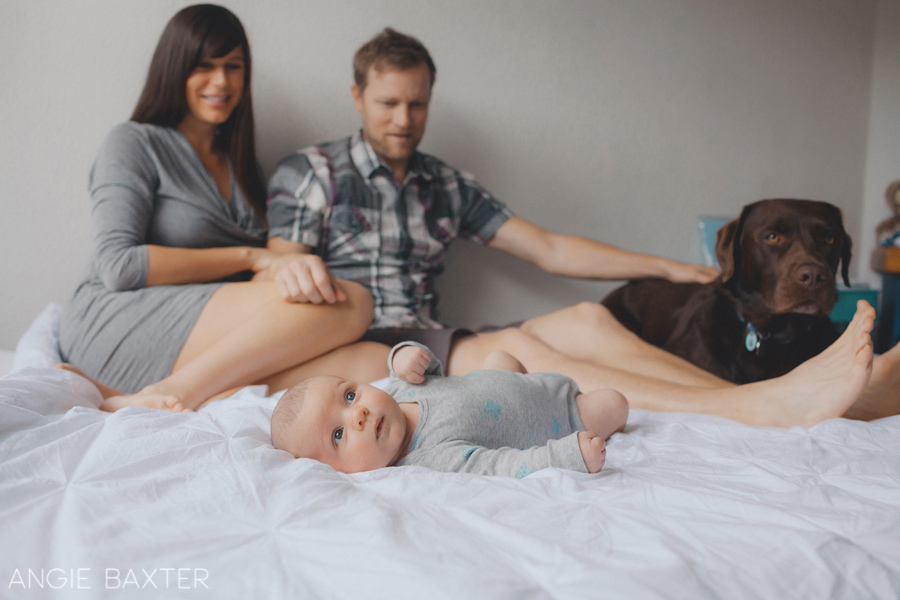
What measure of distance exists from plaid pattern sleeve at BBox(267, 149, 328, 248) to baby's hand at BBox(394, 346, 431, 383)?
0.65 m

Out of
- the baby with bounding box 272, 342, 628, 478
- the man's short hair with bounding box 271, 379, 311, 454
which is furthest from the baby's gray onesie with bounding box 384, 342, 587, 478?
the man's short hair with bounding box 271, 379, 311, 454

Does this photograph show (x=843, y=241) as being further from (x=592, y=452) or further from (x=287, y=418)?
(x=287, y=418)

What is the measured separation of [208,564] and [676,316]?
1373mm

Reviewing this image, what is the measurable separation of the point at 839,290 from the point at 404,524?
2306mm

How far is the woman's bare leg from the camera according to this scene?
1.08 meters

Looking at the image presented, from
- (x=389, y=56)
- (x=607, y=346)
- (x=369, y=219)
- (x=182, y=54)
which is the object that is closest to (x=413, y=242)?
(x=369, y=219)

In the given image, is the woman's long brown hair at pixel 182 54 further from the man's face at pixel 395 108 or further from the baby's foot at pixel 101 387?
the baby's foot at pixel 101 387

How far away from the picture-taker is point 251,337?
1.12 m

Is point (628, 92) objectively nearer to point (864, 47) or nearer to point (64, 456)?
point (864, 47)

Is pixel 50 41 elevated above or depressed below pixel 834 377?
above

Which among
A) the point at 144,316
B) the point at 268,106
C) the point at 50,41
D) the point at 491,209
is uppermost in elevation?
the point at 50,41

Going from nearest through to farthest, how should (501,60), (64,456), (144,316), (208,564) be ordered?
(208,564)
(64,456)
(144,316)
(501,60)

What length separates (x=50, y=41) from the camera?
4.83 ft

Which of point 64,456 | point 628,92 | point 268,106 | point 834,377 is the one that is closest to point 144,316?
point 64,456
